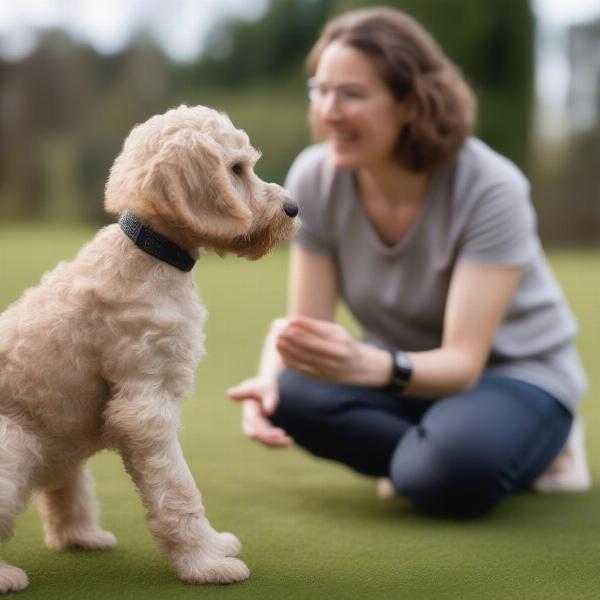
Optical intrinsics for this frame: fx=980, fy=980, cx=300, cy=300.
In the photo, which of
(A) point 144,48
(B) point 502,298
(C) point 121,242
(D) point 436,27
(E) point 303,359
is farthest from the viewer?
(A) point 144,48

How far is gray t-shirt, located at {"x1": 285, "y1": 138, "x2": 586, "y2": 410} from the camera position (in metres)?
3.45

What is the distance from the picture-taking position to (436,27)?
17438 mm

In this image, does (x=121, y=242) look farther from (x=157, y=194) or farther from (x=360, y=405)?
(x=360, y=405)

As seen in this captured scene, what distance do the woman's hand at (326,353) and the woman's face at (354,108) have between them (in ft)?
2.31

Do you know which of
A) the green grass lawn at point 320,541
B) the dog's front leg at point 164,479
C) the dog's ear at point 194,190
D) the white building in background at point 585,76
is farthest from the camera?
the white building in background at point 585,76

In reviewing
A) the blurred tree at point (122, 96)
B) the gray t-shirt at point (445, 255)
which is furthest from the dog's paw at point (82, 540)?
the blurred tree at point (122, 96)

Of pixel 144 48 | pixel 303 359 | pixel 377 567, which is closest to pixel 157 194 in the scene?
pixel 303 359

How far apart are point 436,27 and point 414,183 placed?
577 inches

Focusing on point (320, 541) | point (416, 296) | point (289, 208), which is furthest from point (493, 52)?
point (289, 208)

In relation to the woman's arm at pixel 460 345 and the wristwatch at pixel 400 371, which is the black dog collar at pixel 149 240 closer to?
the woman's arm at pixel 460 345

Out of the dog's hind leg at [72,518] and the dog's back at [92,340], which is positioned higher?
the dog's back at [92,340]

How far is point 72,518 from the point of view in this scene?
2812 millimetres

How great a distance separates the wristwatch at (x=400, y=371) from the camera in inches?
127

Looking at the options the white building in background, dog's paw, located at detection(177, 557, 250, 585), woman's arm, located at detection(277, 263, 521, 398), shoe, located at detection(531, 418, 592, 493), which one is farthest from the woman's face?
the white building in background
